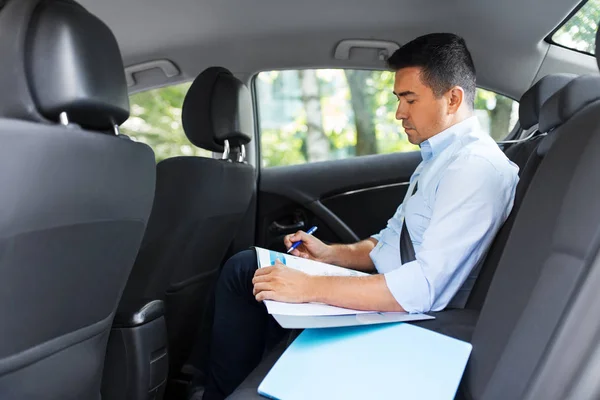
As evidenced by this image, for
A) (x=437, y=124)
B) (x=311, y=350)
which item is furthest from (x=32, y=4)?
(x=437, y=124)

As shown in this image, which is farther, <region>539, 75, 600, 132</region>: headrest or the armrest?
the armrest

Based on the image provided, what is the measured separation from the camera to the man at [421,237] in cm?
138

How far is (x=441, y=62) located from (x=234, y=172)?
2.59 ft

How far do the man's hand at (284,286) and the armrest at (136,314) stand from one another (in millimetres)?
379

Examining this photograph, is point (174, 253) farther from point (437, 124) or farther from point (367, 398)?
point (367, 398)

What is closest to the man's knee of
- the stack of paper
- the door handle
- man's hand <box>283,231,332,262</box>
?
man's hand <box>283,231,332,262</box>

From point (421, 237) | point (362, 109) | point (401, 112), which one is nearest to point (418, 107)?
point (401, 112)

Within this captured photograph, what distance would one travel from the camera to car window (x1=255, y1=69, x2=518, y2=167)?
2.84 meters

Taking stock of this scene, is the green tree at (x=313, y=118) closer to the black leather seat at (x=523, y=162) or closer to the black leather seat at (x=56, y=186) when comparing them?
the black leather seat at (x=523, y=162)

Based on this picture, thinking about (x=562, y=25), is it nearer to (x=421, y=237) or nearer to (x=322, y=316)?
(x=421, y=237)

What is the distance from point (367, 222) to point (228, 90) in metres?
0.90

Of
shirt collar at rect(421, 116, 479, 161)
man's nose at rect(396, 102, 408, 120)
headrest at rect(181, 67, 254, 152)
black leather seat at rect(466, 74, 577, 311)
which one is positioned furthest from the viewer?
headrest at rect(181, 67, 254, 152)

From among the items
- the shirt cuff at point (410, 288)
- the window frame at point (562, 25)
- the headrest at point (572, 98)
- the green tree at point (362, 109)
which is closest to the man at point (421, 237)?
the shirt cuff at point (410, 288)

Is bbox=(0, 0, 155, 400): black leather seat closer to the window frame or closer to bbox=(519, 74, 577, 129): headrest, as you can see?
bbox=(519, 74, 577, 129): headrest
